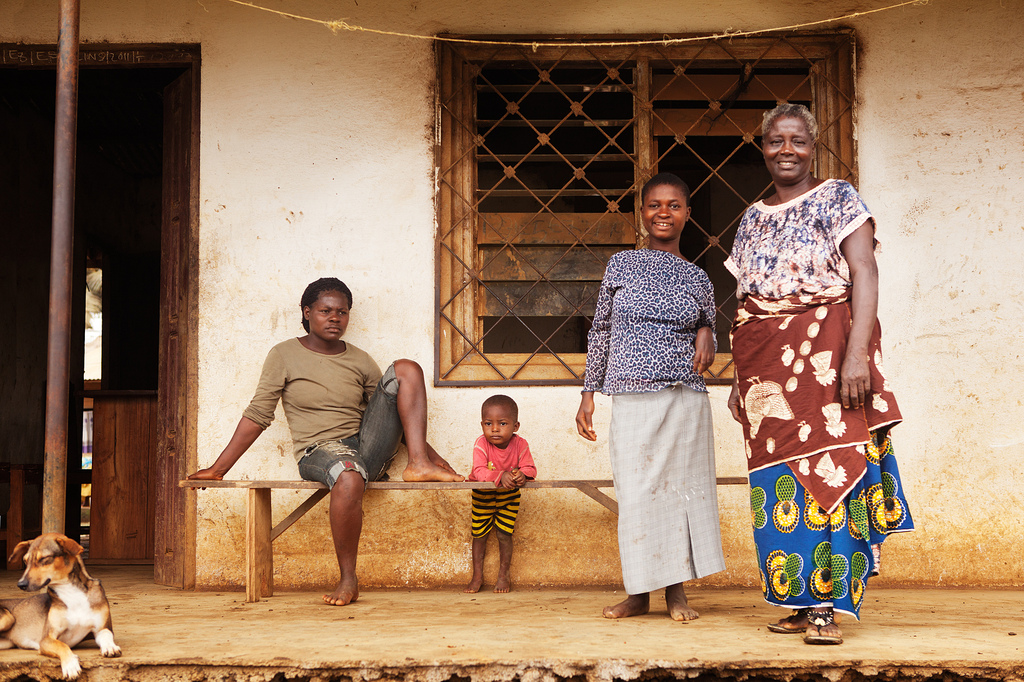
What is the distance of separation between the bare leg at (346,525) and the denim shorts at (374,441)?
0.56 feet

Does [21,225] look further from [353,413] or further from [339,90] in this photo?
[353,413]

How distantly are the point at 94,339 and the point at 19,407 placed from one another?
1025 cm

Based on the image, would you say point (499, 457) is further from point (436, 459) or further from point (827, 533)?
point (827, 533)

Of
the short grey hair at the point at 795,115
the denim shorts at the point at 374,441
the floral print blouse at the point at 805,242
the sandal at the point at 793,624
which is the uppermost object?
the short grey hair at the point at 795,115

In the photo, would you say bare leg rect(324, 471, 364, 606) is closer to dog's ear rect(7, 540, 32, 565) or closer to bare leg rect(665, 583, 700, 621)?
dog's ear rect(7, 540, 32, 565)

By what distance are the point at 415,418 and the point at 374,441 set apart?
0.24 metres

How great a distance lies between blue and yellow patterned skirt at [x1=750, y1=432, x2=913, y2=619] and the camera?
8.91 ft

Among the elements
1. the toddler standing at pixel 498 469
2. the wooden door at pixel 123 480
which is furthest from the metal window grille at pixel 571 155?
the wooden door at pixel 123 480

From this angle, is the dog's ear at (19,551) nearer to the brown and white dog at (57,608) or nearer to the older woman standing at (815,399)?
the brown and white dog at (57,608)

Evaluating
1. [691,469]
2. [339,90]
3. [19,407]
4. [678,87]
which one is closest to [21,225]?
[19,407]

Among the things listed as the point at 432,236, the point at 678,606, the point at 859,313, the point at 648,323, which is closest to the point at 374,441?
the point at 432,236

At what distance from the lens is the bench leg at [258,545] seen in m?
3.63

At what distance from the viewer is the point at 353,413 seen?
3939 millimetres

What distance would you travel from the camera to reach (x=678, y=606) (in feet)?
10.3
